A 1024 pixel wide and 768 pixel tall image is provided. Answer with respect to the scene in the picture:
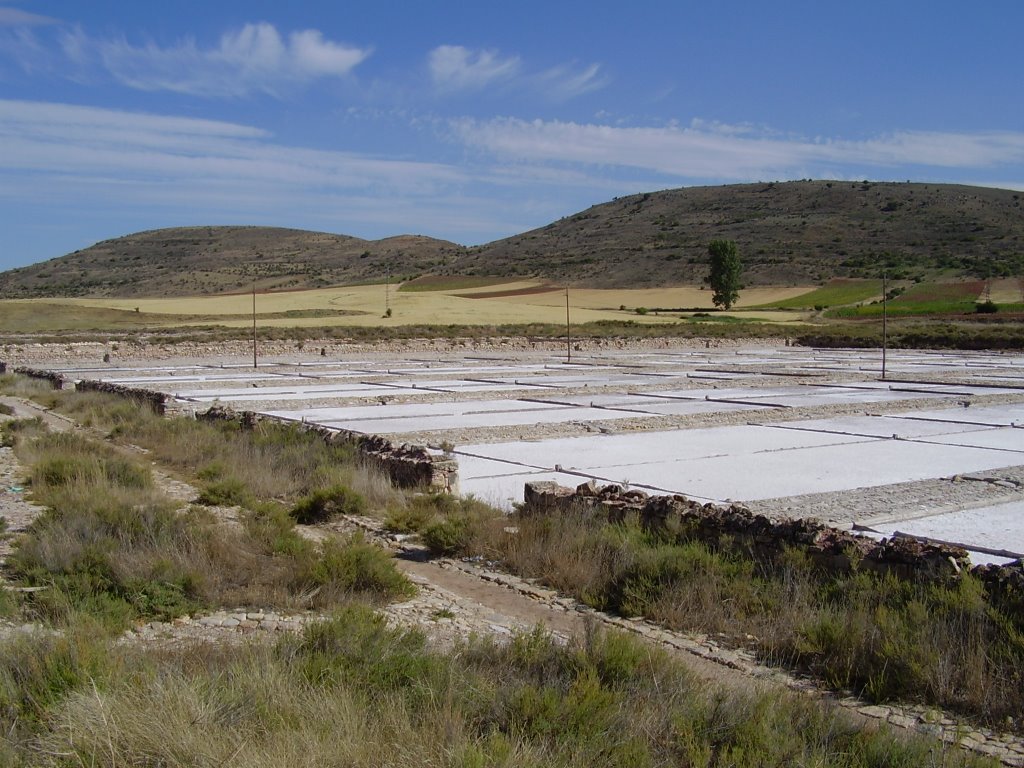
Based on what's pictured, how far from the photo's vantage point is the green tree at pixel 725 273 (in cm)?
8969

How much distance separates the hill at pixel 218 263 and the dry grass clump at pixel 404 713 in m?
125


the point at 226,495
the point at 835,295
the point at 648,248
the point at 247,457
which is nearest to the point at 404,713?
the point at 226,495

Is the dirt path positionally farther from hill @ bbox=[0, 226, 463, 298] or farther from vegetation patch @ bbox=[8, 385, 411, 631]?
hill @ bbox=[0, 226, 463, 298]

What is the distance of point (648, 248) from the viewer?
12738 centimetres

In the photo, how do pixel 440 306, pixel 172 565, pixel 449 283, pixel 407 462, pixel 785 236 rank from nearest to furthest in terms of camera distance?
1. pixel 172 565
2. pixel 407 462
3. pixel 440 306
4. pixel 449 283
5. pixel 785 236

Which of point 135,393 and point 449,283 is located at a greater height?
point 449,283

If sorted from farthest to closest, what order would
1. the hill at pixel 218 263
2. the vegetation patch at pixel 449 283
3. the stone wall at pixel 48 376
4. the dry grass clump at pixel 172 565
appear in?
the hill at pixel 218 263 → the vegetation patch at pixel 449 283 → the stone wall at pixel 48 376 → the dry grass clump at pixel 172 565

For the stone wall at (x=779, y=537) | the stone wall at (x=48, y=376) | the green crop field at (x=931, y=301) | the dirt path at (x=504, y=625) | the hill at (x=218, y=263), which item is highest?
the hill at (x=218, y=263)

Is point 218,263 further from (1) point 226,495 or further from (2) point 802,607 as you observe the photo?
(2) point 802,607

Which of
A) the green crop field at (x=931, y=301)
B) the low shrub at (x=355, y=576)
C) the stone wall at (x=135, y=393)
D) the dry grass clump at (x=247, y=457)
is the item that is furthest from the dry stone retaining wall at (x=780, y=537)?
the green crop field at (x=931, y=301)

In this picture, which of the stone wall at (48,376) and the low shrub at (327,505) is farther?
the stone wall at (48,376)

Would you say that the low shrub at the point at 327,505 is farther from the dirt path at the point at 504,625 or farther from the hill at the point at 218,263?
the hill at the point at 218,263

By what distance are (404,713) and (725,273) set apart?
289 ft

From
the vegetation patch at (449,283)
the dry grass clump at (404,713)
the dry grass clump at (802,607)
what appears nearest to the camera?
the dry grass clump at (404,713)
